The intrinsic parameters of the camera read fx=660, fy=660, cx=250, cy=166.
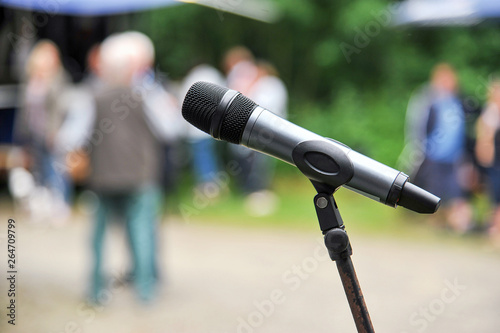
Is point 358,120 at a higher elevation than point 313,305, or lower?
higher

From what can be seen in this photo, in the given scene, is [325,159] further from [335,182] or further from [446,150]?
[446,150]

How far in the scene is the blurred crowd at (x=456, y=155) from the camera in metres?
8.01

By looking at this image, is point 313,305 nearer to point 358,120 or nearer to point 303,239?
point 303,239

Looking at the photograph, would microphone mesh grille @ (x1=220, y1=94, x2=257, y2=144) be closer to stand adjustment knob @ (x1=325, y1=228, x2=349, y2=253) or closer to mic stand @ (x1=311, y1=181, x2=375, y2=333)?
mic stand @ (x1=311, y1=181, x2=375, y2=333)

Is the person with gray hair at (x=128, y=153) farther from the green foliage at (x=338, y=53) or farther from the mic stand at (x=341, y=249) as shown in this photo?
the green foliage at (x=338, y=53)

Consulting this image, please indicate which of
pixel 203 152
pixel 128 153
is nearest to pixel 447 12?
pixel 203 152

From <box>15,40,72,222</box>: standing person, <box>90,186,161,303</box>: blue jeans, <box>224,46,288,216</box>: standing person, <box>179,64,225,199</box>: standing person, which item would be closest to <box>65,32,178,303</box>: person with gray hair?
<box>90,186,161,303</box>: blue jeans

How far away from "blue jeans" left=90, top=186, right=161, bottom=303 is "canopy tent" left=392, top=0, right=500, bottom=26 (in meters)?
5.33

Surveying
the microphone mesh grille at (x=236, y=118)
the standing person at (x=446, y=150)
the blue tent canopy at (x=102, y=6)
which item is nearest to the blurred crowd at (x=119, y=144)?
the blue tent canopy at (x=102, y=6)

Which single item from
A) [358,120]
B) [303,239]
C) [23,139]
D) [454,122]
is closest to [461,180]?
[454,122]

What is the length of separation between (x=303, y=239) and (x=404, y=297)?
89.4 inches

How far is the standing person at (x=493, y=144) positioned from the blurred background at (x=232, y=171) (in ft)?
0.07

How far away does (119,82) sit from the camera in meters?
5.02

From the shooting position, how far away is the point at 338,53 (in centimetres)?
1379
